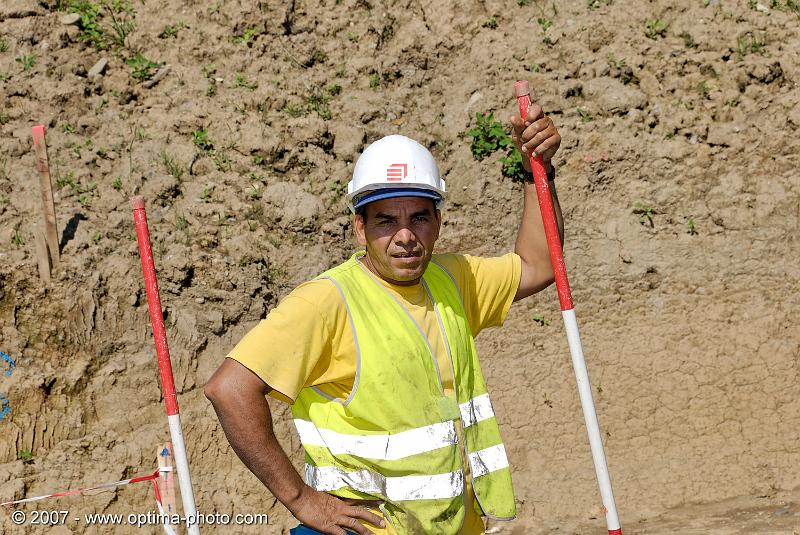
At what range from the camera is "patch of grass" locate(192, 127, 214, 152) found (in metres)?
7.21

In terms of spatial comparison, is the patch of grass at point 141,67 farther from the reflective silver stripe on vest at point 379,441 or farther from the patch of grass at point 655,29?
the reflective silver stripe on vest at point 379,441

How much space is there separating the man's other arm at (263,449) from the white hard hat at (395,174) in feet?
2.39

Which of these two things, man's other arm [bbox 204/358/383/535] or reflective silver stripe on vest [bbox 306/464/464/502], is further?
reflective silver stripe on vest [bbox 306/464/464/502]

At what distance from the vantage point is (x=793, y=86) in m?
7.42

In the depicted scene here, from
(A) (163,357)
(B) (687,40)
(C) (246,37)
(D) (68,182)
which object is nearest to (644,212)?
(B) (687,40)

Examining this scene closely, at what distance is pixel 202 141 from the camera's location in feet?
23.7

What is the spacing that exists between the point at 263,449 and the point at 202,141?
5.00 m

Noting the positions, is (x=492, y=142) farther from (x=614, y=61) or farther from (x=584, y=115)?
(x=614, y=61)

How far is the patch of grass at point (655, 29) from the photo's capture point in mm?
7785

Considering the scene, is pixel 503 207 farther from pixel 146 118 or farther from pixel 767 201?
pixel 146 118

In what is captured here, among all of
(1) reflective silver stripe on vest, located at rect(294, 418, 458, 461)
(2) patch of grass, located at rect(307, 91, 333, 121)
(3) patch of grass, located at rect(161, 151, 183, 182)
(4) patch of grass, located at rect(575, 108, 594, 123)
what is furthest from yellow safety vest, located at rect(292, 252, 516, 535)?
(4) patch of grass, located at rect(575, 108, 594, 123)

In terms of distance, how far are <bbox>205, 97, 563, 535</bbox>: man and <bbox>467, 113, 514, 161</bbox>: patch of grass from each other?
4367 mm

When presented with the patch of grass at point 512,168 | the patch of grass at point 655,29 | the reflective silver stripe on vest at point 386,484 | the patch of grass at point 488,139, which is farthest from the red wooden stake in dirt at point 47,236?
the patch of grass at point 655,29

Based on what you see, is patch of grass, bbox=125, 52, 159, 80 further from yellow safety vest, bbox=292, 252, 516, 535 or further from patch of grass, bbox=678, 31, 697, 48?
yellow safety vest, bbox=292, 252, 516, 535
